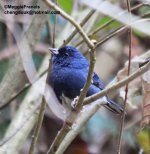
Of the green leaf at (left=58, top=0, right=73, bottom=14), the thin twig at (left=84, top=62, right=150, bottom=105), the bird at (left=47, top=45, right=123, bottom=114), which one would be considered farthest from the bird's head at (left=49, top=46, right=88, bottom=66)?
the thin twig at (left=84, top=62, right=150, bottom=105)

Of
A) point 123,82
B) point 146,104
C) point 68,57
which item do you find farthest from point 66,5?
A: point 123,82

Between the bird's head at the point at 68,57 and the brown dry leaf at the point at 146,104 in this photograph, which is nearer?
the brown dry leaf at the point at 146,104

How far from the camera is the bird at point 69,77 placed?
3.08 m

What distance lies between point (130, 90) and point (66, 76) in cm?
42

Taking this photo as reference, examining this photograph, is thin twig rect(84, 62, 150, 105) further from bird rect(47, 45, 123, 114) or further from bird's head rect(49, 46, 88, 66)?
bird's head rect(49, 46, 88, 66)

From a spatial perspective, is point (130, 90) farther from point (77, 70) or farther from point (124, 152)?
point (124, 152)

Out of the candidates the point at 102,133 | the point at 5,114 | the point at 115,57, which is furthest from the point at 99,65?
the point at 5,114

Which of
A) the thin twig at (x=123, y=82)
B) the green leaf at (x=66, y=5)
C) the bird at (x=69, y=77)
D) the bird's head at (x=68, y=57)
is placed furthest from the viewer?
the green leaf at (x=66, y=5)

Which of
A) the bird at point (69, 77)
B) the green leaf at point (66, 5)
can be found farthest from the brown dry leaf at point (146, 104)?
the green leaf at point (66, 5)

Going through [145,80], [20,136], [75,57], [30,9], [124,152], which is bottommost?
[124,152]

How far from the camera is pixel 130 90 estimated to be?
10.7 feet

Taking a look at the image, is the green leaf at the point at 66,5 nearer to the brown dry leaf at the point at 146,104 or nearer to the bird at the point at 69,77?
the bird at the point at 69,77

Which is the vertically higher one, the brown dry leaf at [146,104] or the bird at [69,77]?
the bird at [69,77]

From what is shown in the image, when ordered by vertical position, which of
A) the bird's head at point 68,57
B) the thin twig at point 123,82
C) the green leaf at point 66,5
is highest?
the green leaf at point 66,5
